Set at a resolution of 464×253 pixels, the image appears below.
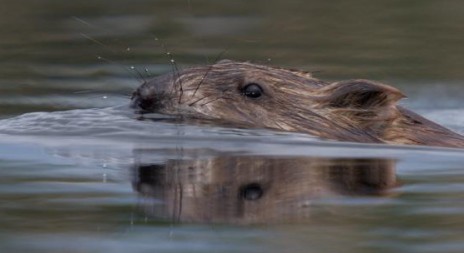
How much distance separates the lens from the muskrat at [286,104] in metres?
7.08

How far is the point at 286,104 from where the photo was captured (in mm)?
7250

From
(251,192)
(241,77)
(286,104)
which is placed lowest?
(251,192)

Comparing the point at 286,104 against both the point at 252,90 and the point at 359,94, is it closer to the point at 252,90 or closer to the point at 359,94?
the point at 252,90

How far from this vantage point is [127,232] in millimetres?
4348

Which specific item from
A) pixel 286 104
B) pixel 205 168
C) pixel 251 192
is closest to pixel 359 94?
pixel 286 104

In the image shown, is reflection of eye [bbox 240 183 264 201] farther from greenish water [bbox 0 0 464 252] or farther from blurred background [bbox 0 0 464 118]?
blurred background [bbox 0 0 464 118]

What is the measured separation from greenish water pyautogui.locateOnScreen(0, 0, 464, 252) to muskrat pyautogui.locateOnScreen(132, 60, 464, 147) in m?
0.27

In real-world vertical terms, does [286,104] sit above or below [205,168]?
above

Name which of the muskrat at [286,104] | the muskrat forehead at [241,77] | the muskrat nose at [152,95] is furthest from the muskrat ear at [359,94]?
the muskrat nose at [152,95]

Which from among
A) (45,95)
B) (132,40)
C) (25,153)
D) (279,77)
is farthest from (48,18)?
(25,153)

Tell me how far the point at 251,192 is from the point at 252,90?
2241mm

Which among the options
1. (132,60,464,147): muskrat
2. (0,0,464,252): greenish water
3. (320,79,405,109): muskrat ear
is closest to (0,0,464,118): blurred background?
(0,0,464,252): greenish water

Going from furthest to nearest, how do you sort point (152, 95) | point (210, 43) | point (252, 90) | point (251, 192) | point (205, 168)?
point (210, 43) → point (252, 90) → point (152, 95) → point (205, 168) → point (251, 192)

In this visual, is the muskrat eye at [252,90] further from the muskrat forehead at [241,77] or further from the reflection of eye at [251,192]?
the reflection of eye at [251,192]
